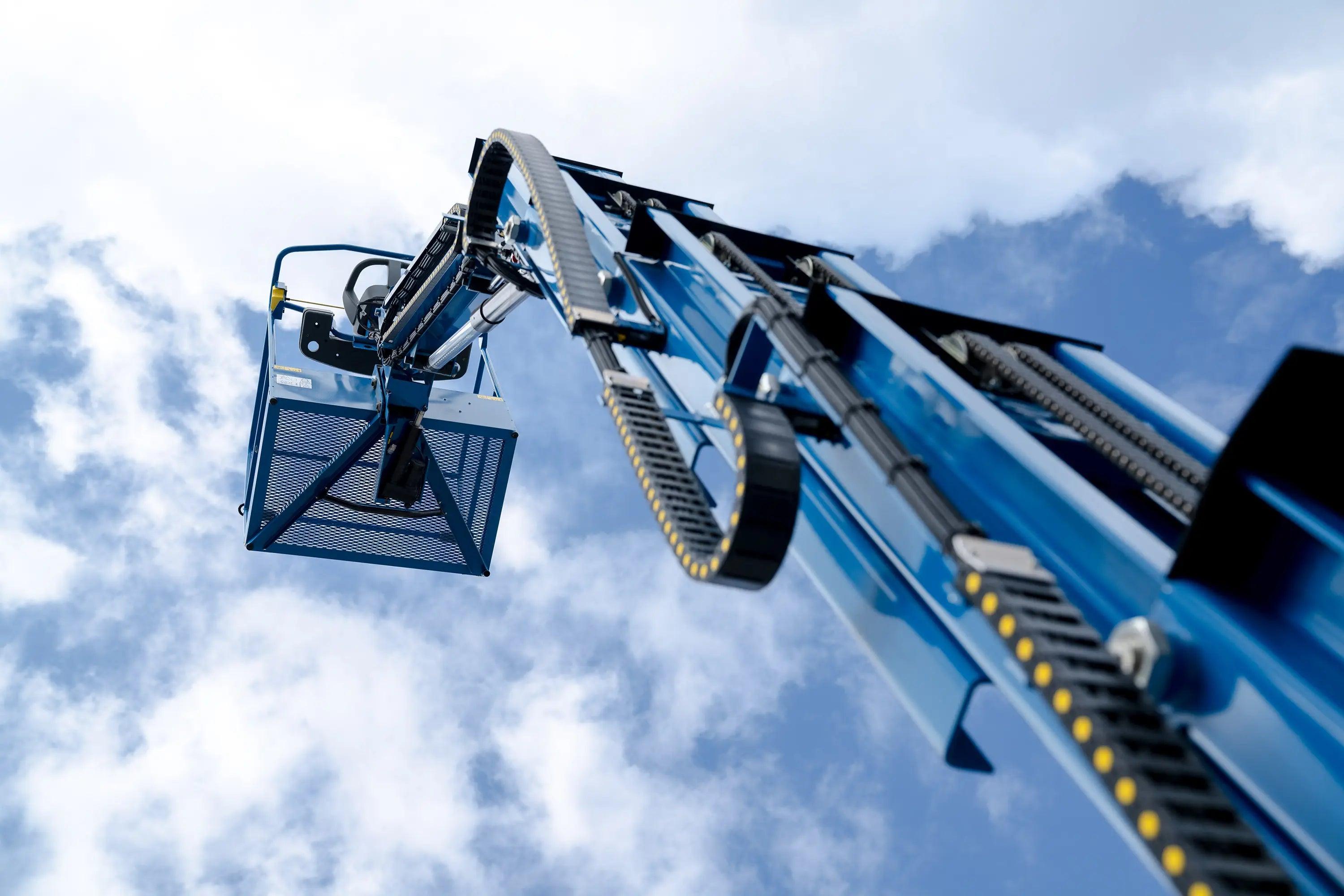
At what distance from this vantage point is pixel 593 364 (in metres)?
4.18

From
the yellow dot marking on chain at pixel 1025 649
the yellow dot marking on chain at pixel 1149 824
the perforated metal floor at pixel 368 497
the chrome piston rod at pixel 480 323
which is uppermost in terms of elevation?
the yellow dot marking on chain at pixel 1025 649

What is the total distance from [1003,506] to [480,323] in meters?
5.16

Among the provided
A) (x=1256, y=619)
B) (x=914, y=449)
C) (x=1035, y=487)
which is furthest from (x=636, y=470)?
(x=1256, y=619)

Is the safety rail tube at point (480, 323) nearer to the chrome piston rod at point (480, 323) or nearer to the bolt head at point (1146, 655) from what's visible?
the chrome piston rod at point (480, 323)

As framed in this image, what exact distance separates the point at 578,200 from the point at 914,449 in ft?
9.39

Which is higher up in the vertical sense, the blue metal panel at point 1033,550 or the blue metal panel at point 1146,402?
the blue metal panel at point 1146,402

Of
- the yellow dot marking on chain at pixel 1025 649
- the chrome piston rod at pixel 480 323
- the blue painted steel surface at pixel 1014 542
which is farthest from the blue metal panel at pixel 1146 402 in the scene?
the chrome piston rod at pixel 480 323

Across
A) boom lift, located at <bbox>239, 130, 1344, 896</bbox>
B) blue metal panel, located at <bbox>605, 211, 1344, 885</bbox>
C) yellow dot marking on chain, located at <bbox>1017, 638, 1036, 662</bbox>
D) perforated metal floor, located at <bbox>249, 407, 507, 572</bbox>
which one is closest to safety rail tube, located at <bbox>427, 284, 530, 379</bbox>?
boom lift, located at <bbox>239, 130, 1344, 896</bbox>

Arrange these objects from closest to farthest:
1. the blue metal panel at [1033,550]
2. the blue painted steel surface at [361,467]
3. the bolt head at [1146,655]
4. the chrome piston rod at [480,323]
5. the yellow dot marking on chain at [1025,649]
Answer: the yellow dot marking on chain at [1025,649] → the blue metal panel at [1033,550] → the bolt head at [1146,655] → the chrome piston rod at [480,323] → the blue painted steel surface at [361,467]

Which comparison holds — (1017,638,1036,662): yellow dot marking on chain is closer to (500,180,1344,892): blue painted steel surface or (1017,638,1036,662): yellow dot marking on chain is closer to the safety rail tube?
(500,180,1344,892): blue painted steel surface

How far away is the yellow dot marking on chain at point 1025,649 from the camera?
1.92 m

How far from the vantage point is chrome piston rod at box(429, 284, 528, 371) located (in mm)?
6891

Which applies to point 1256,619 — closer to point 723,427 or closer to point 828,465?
point 828,465

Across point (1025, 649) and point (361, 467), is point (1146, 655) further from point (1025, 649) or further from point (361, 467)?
point (361, 467)
